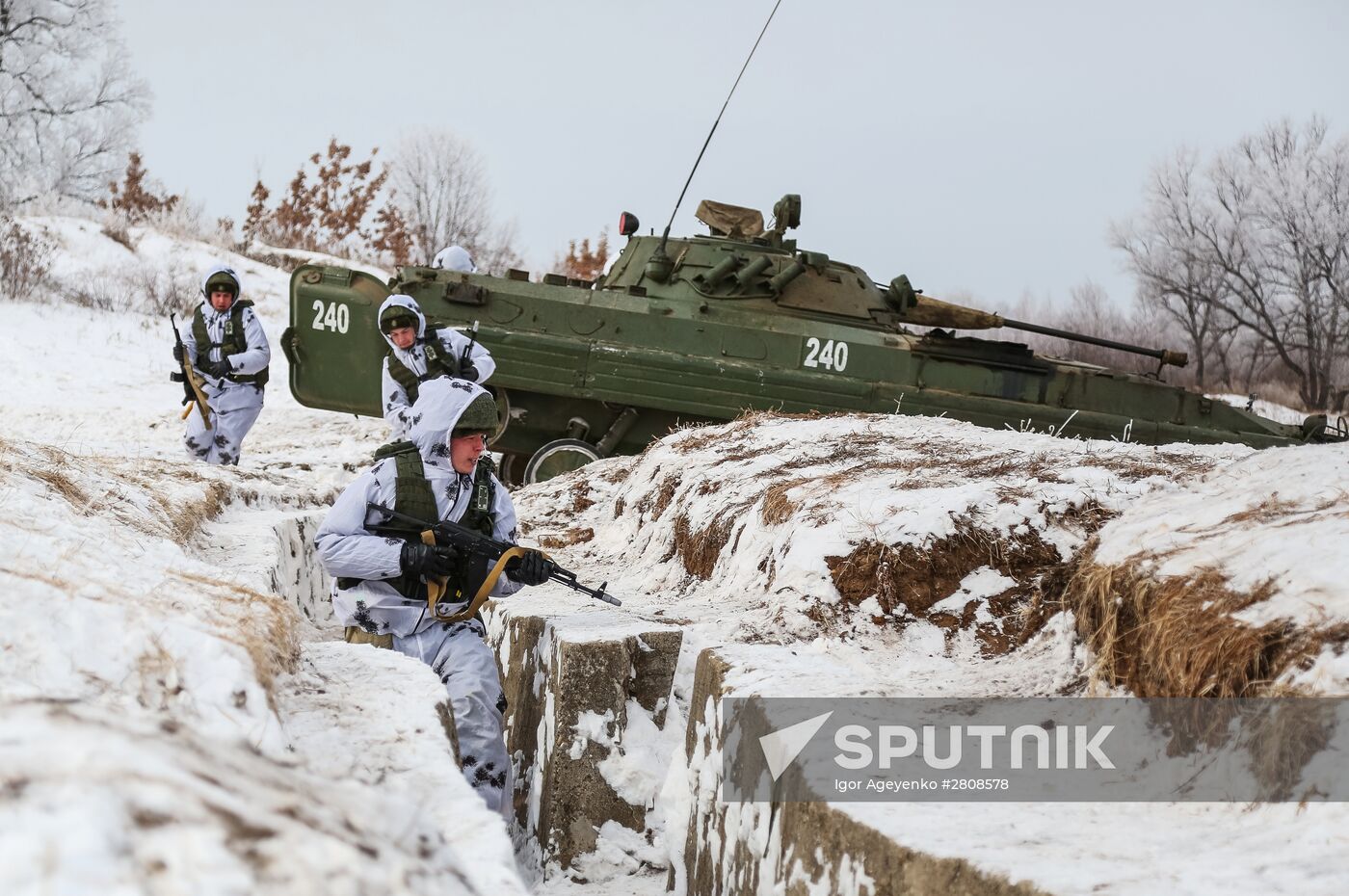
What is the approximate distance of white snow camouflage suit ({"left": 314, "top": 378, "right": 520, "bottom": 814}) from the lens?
4844 millimetres

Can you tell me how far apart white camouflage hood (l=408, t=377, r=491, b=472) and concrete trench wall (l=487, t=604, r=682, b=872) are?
839mm

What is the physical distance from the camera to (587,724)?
16.4 ft

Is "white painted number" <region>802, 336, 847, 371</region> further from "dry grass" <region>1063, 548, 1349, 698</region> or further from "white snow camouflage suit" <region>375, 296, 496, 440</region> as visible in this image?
"dry grass" <region>1063, 548, 1349, 698</region>

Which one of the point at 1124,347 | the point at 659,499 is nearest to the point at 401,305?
the point at 659,499

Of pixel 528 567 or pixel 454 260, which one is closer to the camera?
pixel 528 567

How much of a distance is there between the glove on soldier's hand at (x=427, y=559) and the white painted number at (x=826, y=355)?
6453mm

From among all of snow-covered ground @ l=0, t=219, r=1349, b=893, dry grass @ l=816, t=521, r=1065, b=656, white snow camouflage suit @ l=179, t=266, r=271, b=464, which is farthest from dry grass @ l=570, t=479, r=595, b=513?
dry grass @ l=816, t=521, r=1065, b=656

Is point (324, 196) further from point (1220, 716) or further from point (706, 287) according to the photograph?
point (1220, 716)

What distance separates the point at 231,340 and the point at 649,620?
5.71 m

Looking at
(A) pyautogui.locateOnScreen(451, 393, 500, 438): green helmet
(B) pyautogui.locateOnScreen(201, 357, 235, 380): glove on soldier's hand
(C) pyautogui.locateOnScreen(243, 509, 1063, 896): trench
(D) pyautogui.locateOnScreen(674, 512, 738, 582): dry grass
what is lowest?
(C) pyautogui.locateOnScreen(243, 509, 1063, 896): trench

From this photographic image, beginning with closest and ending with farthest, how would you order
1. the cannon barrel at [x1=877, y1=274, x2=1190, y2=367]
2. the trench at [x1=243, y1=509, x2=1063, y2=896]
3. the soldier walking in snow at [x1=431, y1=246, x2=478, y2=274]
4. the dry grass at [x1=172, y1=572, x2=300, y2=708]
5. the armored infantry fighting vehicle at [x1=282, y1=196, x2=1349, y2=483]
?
the dry grass at [x1=172, y1=572, x2=300, y2=708]
the trench at [x1=243, y1=509, x2=1063, y2=896]
the armored infantry fighting vehicle at [x1=282, y1=196, x2=1349, y2=483]
the soldier walking in snow at [x1=431, y1=246, x2=478, y2=274]
the cannon barrel at [x1=877, y1=274, x2=1190, y2=367]

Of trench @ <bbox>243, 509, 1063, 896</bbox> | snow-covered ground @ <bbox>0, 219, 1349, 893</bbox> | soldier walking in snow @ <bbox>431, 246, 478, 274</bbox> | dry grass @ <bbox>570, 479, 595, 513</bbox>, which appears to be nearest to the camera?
snow-covered ground @ <bbox>0, 219, 1349, 893</bbox>

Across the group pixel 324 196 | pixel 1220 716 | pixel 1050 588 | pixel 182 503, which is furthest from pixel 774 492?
pixel 324 196

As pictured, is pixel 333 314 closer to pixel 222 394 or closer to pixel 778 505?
pixel 222 394
